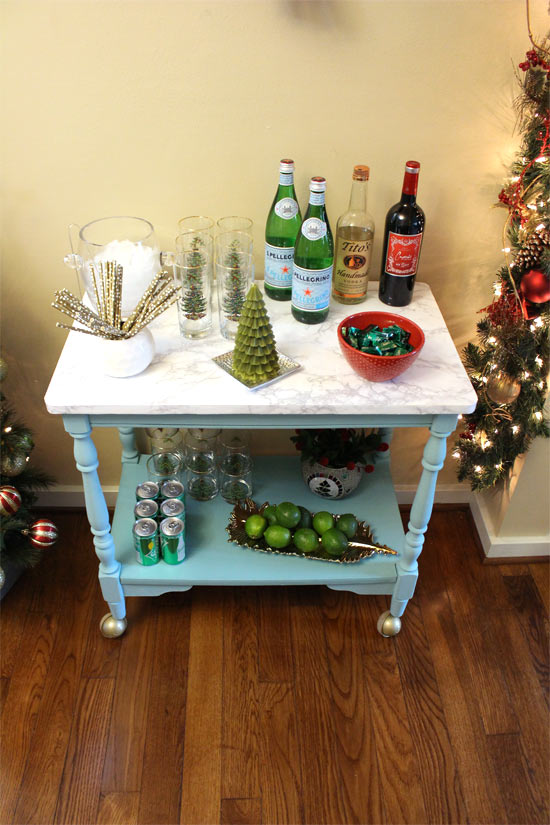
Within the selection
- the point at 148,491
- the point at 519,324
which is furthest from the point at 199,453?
the point at 519,324

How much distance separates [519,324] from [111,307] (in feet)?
3.07

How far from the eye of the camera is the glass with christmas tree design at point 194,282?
4.83ft

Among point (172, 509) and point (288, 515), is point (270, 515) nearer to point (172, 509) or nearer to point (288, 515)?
point (288, 515)

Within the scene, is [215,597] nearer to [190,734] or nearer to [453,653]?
[190,734]

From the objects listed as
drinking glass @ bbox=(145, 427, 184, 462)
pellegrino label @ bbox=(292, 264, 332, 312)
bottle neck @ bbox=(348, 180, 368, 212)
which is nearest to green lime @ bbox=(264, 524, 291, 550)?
drinking glass @ bbox=(145, 427, 184, 462)

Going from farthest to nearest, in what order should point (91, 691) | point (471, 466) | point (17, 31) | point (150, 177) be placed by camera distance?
1. point (471, 466)
2. point (91, 691)
3. point (150, 177)
4. point (17, 31)

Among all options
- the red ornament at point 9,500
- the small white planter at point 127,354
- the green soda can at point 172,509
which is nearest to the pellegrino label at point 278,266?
the small white planter at point 127,354

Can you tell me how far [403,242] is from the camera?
59.3 inches

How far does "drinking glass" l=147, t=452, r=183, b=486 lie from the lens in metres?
1.87

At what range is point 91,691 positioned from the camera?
1728 mm

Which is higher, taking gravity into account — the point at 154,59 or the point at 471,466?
the point at 154,59

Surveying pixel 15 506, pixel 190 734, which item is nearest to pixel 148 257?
pixel 15 506

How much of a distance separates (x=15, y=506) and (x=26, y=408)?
1.23 ft

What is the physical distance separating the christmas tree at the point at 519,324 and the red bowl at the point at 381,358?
314mm
